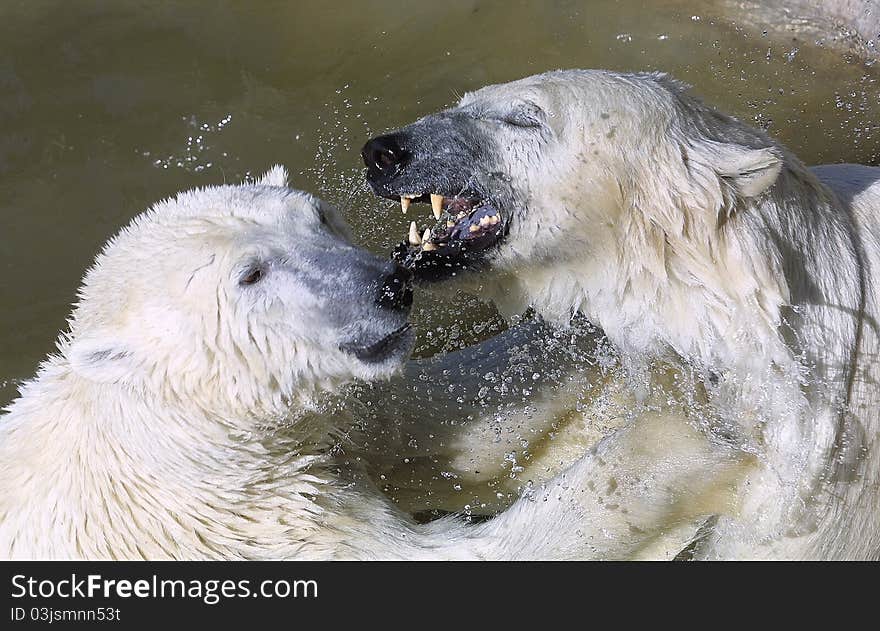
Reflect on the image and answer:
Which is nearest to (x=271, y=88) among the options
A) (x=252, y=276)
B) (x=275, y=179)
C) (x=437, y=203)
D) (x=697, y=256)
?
(x=275, y=179)

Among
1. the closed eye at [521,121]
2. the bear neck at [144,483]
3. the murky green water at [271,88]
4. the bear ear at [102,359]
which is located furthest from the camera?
the murky green water at [271,88]

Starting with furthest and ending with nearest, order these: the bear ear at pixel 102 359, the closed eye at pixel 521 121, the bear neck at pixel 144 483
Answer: the closed eye at pixel 521 121, the bear neck at pixel 144 483, the bear ear at pixel 102 359

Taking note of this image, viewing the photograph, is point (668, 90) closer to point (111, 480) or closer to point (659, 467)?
point (659, 467)

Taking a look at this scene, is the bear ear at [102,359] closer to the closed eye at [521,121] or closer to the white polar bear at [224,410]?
the white polar bear at [224,410]

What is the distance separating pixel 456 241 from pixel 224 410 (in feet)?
2.72

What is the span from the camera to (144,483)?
2.59 m

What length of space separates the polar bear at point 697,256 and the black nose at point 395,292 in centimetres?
24

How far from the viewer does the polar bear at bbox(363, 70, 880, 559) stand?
2598 millimetres

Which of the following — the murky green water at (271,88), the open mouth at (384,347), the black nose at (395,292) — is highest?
the murky green water at (271,88)

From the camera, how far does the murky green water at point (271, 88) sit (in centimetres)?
470

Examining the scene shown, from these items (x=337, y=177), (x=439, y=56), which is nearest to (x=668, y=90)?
(x=337, y=177)

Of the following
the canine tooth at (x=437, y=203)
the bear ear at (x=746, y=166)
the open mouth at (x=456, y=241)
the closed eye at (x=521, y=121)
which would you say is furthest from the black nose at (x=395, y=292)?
the bear ear at (x=746, y=166)

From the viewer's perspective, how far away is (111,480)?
2.57 m

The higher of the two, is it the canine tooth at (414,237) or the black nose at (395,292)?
the canine tooth at (414,237)
